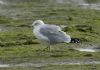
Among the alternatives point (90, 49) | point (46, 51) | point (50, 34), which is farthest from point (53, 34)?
point (90, 49)

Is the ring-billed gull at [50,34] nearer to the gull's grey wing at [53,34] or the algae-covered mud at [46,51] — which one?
the gull's grey wing at [53,34]

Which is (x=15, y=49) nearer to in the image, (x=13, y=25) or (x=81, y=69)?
(x=81, y=69)

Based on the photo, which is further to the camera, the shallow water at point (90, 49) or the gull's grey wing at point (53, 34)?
the shallow water at point (90, 49)

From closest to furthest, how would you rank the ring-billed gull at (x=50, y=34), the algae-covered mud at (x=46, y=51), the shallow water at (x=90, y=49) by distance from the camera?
the algae-covered mud at (x=46, y=51) → the ring-billed gull at (x=50, y=34) → the shallow water at (x=90, y=49)

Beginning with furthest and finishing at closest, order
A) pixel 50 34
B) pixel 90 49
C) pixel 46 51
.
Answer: pixel 90 49 → pixel 46 51 → pixel 50 34

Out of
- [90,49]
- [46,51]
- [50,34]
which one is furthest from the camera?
[90,49]

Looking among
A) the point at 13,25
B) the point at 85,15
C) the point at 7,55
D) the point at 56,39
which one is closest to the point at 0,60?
the point at 7,55

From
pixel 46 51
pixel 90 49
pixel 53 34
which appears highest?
pixel 53 34

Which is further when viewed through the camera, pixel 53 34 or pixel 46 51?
pixel 46 51

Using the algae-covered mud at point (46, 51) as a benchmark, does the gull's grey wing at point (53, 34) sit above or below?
above

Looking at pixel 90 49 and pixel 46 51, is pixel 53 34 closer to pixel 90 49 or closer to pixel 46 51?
pixel 46 51

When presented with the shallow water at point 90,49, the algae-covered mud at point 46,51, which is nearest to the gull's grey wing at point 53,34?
the algae-covered mud at point 46,51

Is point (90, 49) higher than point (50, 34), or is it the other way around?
point (50, 34)

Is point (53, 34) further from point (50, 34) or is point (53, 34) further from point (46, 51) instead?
point (46, 51)
